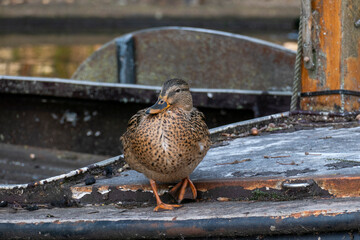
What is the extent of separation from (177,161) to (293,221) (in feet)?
2.10

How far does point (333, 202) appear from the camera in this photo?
2.74 meters

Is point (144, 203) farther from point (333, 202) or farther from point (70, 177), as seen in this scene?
point (333, 202)

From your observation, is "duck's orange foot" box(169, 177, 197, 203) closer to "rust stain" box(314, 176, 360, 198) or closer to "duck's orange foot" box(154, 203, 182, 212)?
"duck's orange foot" box(154, 203, 182, 212)

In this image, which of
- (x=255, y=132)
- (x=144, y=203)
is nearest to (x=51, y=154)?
(x=255, y=132)

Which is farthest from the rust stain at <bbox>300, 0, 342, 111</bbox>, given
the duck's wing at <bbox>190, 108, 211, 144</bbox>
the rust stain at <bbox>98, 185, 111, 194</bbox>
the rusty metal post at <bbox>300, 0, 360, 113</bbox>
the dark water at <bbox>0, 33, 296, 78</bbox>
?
the dark water at <bbox>0, 33, 296, 78</bbox>

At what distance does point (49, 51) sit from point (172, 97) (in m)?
14.1

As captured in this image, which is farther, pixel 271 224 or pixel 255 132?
pixel 255 132

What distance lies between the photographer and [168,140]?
9.75 feet

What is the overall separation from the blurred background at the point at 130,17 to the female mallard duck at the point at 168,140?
16.9m

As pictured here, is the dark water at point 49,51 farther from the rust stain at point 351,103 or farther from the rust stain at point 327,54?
the rust stain at point 351,103

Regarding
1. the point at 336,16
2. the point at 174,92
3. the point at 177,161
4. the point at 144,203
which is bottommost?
the point at 144,203

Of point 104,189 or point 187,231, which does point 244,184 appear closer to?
point 187,231

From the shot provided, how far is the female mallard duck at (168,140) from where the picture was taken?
2.97m

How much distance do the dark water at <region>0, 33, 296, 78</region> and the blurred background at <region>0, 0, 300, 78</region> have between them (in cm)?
12
